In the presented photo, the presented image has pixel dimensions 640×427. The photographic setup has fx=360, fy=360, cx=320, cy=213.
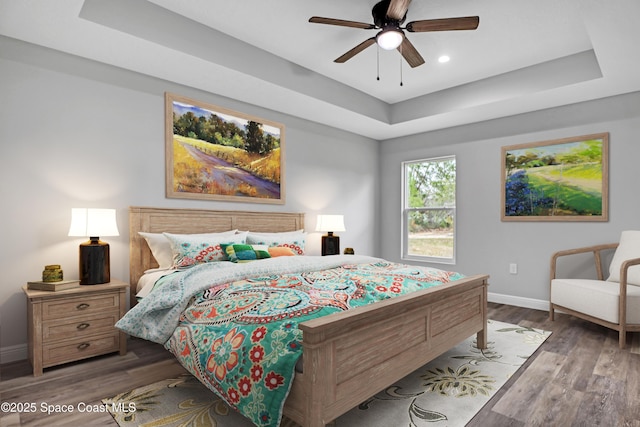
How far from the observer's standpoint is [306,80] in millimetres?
3854

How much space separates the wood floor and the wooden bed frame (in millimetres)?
456

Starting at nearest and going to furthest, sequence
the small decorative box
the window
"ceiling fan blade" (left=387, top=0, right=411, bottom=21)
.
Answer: "ceiling fan blade" (left=387, top=0, right=411, bottom=21), the small decorative box, the window

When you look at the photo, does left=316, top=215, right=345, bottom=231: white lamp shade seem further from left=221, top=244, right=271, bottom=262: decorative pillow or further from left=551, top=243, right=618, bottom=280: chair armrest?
left=551, top=243, right=618, bottom=280: chair armrest

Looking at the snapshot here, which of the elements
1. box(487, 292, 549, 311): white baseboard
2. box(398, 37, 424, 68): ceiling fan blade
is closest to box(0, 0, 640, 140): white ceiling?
box(398, 37, 424, 68): ceiling fan blade

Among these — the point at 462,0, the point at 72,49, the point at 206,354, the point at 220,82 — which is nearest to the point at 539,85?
the point at 462,0

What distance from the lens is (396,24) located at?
2605 millimetres

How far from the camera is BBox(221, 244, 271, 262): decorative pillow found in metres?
3.09

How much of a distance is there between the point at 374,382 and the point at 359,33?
2.79m

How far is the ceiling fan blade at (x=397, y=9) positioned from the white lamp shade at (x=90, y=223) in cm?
253

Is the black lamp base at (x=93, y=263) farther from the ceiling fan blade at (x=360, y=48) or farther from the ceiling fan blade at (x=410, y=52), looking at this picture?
the ceiling fan blade at (x=410, y=52)

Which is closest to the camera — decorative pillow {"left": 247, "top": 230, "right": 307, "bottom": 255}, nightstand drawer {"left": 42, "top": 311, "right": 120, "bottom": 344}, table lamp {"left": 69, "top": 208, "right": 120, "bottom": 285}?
nightstand drawer {"left": 42, "top": 311, "right": 120, "bottom": 344}

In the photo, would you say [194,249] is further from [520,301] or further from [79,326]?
[520,301]

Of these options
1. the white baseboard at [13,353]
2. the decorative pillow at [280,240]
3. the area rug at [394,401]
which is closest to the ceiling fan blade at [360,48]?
the decorative pillow at [280,240]

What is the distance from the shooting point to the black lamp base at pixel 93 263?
2.69 m
